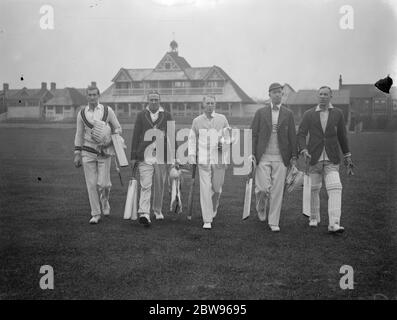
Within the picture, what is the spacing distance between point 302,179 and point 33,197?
220 inches

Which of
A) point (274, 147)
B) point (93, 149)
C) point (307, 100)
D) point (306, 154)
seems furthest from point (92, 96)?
point (307, 100)

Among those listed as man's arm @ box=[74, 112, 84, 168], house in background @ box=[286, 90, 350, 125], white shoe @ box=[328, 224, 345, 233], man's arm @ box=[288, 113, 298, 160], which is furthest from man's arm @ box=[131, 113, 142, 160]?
house in background @ box=[286, 90, 350, 125]

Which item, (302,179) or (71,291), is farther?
(302,179)

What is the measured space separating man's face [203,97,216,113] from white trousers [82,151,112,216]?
73.2 inches

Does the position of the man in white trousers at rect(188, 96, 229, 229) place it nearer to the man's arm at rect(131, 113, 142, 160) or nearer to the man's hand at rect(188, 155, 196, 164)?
the man's hand at rect(188, 155, 196, 164)

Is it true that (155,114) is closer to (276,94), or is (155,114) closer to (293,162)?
(276,94)

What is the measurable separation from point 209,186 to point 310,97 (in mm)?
40666

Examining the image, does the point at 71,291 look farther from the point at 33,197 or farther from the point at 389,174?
the point at 389,174

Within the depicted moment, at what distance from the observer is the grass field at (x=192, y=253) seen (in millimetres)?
4367

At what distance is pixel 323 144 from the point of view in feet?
22.7

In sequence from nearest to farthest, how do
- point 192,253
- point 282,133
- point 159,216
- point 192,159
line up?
1. point 192,253
2. point 282,133
3. point 192,159
4. point 159,216

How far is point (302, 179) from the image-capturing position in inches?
278

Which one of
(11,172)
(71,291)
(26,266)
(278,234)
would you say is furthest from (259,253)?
(11,172)
